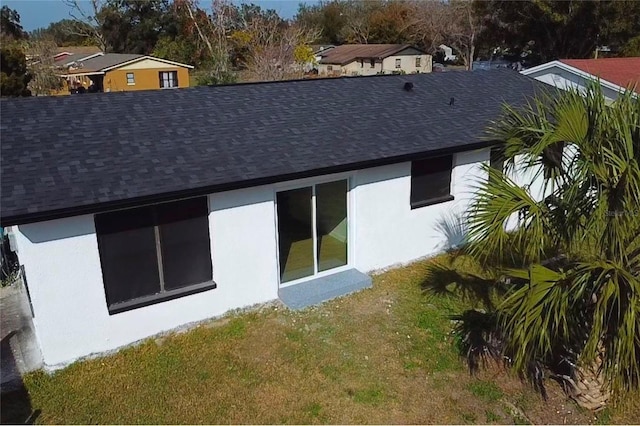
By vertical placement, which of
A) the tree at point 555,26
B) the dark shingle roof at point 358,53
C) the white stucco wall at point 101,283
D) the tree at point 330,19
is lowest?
the white stucco wall at point 101,283

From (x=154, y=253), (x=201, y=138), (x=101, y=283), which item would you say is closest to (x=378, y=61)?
(x=201, y=138)

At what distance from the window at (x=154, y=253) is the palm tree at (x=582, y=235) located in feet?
16.0

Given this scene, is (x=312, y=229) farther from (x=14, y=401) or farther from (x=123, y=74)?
(x=123, y=74)

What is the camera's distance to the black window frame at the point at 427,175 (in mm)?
11742

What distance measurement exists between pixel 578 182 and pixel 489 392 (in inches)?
133

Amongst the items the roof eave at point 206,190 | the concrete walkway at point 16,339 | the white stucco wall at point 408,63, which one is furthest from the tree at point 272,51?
the concrete walkway at point 16,339

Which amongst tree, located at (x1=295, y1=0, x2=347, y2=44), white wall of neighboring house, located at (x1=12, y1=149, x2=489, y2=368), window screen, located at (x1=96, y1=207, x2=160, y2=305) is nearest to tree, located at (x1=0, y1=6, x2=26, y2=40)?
tree, located at (x1=295, y1=0, x2=347, y2=44)

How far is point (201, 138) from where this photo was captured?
32.9 ft

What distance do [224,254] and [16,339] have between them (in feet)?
12.7

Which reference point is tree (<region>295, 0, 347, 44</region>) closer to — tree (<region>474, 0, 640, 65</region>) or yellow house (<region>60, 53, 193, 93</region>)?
tree (<region>474, 0, 640, 65</region>)

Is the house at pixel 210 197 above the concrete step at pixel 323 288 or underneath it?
above

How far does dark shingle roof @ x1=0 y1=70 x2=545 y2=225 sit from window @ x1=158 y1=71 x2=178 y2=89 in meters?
36.3

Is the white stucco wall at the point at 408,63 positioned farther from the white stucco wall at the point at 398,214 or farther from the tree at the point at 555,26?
the white stucco wall at the point at 398,214

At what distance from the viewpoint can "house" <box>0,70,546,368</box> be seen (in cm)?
804
